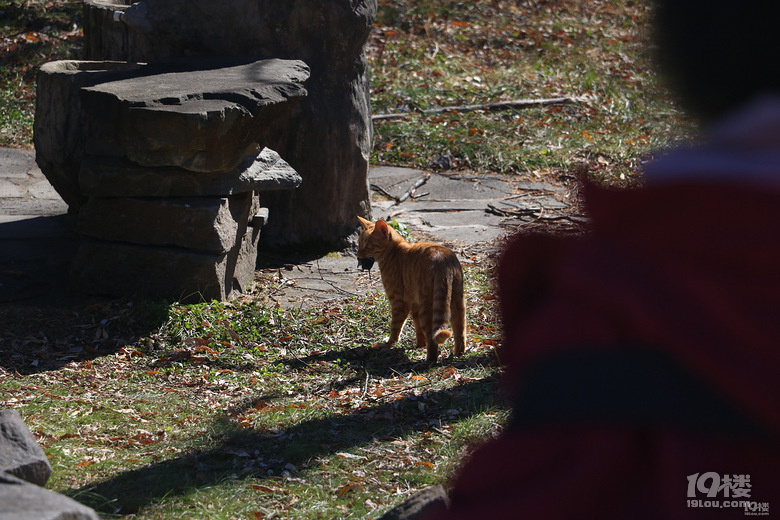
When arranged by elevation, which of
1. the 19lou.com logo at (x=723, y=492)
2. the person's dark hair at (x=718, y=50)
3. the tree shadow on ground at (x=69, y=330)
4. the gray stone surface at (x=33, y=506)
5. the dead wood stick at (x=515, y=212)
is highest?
the person's dark hair at (x=718, y=50)

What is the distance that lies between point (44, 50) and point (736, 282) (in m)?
12.2

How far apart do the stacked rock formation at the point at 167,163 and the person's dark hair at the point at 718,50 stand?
14.1 ft

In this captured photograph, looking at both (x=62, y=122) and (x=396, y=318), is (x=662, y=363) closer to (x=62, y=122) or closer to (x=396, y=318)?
(x=396, y=318)

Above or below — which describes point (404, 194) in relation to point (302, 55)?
below

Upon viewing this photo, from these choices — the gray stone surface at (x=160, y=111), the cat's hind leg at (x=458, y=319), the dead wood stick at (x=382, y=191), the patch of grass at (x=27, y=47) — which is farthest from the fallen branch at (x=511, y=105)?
the cat's hind leg at (x=458, y=319)

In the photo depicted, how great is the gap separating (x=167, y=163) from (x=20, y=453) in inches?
99.4

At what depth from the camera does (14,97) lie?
10414 mm

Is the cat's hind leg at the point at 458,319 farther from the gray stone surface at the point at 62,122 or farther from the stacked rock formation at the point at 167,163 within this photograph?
the gray stone surface at the point at 62,122

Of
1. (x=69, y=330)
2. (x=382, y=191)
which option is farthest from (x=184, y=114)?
(x=382, y=191)

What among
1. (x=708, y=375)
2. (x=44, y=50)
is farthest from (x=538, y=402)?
(x=44, y=50)

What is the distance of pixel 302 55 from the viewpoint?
669 cm

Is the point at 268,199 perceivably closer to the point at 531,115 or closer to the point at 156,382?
the point at 156,382

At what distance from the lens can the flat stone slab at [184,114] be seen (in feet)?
16.2

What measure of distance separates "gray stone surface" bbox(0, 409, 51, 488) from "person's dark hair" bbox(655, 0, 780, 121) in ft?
9.24
